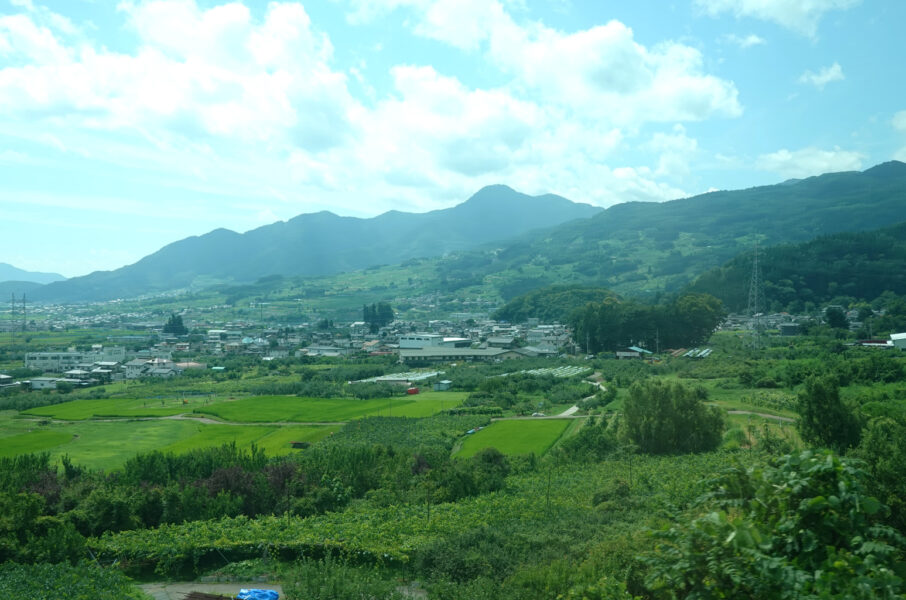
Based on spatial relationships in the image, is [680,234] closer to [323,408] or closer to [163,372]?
[163,372]

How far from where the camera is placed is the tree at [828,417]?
18594 millimetres

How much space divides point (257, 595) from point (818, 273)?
3446 inches

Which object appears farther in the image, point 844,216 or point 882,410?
point 844,216

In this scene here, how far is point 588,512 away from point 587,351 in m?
49.6

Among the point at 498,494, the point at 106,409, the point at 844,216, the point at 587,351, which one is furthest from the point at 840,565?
the point at 844,216

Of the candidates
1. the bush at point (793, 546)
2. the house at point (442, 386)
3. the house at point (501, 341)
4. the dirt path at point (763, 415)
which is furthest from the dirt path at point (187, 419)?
the house at point (501, 341)

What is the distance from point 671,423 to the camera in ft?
73.7

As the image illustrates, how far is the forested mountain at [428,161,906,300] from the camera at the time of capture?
13125cm

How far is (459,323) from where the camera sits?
97688 mm

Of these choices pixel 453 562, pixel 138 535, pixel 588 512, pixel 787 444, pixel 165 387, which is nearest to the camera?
pixel 453 562

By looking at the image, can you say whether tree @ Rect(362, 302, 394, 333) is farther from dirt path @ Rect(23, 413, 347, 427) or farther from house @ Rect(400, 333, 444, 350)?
dirt path @ Rect(23, 413, 347, 427)

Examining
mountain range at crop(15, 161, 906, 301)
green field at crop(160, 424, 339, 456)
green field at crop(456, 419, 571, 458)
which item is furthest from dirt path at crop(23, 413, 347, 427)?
mountain range at crop(15, 161, 906, 301)

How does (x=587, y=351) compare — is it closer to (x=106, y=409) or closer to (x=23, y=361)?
(x=106, y=409)

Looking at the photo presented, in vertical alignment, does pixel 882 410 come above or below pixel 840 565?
below
